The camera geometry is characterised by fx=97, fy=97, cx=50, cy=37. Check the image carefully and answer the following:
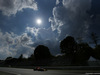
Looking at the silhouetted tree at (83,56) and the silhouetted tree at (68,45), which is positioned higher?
the silhouetted tree at (68,45)

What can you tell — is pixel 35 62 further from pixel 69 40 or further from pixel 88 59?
pixel 88 59

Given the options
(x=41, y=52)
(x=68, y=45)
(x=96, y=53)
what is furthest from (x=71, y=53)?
(x=41, y=52)

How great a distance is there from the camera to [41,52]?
5953cm

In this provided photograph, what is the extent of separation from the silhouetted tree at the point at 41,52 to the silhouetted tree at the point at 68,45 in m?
13.3

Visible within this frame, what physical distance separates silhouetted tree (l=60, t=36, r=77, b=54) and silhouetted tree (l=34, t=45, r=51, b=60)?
524 inches

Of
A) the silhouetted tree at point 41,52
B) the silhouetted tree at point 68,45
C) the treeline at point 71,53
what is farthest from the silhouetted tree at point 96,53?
the silhouetted tree at point 41,52

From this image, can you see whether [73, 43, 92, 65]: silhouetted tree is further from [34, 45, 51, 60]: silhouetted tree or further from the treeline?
[34, 45, 51, 60]: silhouetted tree

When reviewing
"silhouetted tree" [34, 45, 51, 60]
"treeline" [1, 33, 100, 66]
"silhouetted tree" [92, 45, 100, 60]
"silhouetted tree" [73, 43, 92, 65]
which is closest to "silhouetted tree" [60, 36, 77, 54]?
"treeline" [1, 33, 100, 66]

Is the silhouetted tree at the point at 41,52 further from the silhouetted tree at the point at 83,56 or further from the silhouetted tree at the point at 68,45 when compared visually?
the silhouetted tree at the point at 83,56

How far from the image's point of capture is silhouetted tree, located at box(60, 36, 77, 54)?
4695 centimetres

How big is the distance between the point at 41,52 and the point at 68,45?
19.3 meters

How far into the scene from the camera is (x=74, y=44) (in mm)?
48062

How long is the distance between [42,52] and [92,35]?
31216 mm

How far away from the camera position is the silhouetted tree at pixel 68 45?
154ft
